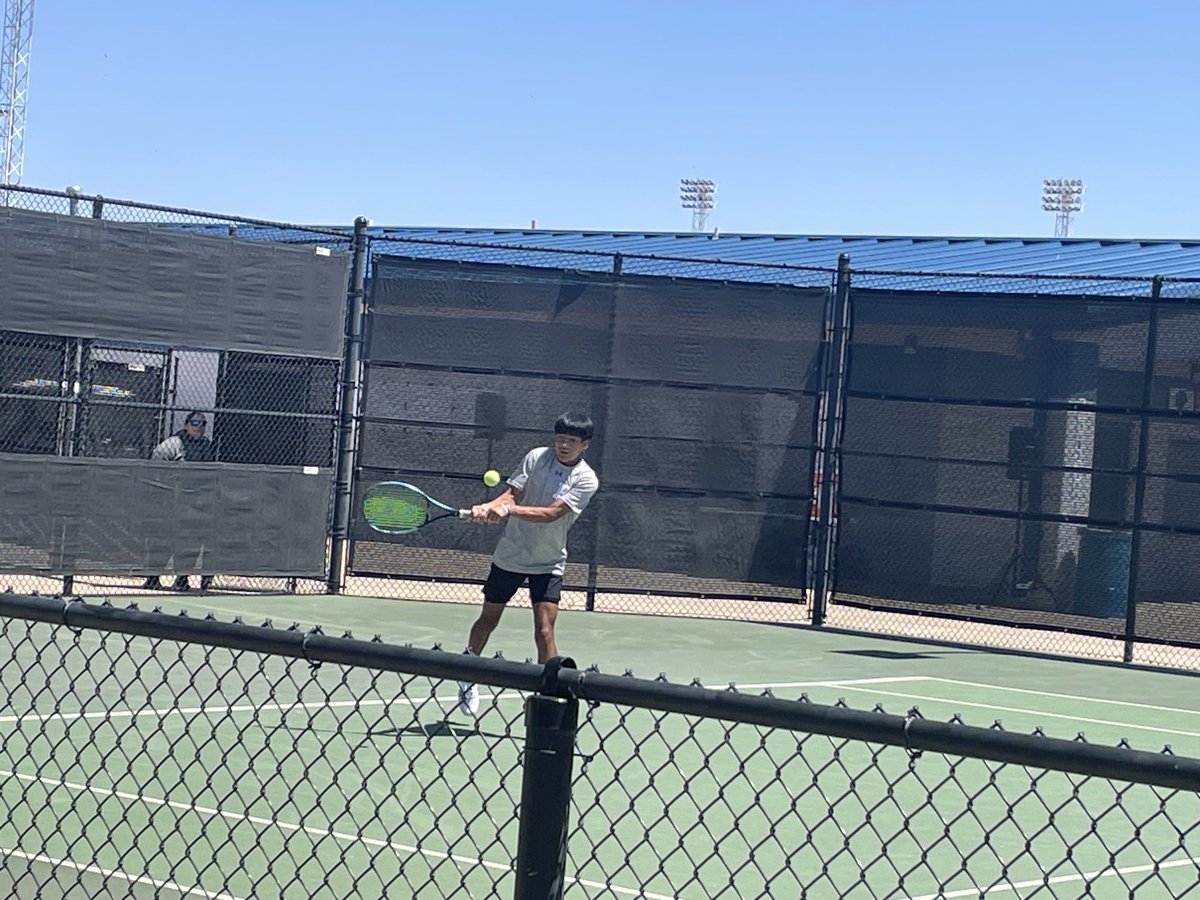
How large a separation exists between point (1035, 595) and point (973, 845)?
7304 mm

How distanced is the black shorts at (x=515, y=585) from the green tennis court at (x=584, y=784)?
2.26 feet

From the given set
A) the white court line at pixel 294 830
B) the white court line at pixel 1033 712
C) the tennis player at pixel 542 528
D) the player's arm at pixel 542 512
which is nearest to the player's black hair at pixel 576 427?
the tennis player at pixel 542 528

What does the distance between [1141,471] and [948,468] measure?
1.59 meters

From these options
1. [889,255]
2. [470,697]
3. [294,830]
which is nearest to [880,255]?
[889,255]

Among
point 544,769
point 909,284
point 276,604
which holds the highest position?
point 909,284

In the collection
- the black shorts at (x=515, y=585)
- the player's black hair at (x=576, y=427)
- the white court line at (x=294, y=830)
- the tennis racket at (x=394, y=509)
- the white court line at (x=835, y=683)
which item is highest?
the player's black hair at (x=576, y=427)

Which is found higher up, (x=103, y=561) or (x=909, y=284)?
(x=909, y=284)

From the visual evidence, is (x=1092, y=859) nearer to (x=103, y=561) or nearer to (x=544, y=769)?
(x=544, y=769)

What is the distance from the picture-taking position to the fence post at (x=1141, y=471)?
13961mm

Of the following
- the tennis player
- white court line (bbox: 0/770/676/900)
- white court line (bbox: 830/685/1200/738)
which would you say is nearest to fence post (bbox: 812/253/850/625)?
white court line (bbox: 830/685/1200/738)

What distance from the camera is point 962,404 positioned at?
14.6 m

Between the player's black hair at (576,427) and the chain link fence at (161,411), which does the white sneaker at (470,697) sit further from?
the chain link fence at (161,411)

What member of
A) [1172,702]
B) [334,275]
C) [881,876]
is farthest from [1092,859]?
[334,275]

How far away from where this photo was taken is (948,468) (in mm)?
14633
